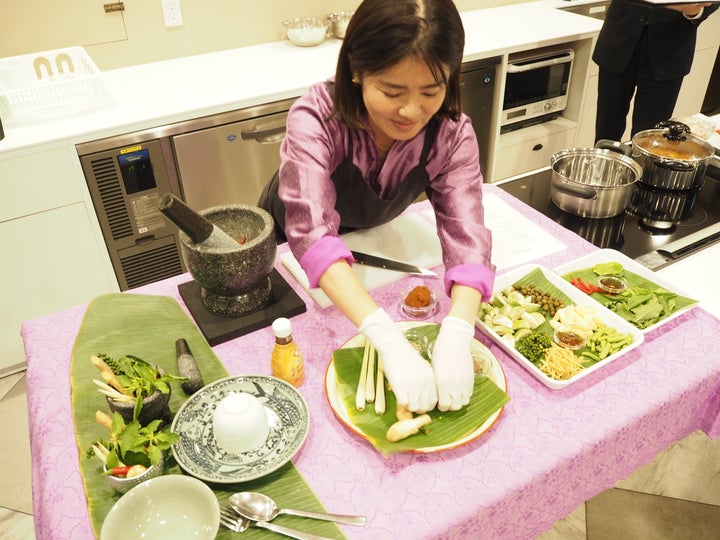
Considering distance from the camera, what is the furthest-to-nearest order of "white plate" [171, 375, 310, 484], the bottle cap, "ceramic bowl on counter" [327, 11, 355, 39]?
"ceramic bowl on counter" [327, 11, 355, 39], the bottle cap, "white plate" [171, 375, 310, 484]

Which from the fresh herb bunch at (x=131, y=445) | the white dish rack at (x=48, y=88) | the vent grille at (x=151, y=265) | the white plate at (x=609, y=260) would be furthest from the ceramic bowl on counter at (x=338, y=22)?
the fresh herb bunch at (x=131, y=445)

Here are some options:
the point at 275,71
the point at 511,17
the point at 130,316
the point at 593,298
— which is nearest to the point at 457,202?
the point at 593,298

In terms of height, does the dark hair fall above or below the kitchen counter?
above

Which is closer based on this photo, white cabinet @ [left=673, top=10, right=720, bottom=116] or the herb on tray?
the herb on tray

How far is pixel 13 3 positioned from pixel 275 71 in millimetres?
1019

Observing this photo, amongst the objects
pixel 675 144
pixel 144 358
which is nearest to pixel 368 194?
pixel 144 358

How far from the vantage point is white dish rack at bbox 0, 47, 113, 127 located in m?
2.09

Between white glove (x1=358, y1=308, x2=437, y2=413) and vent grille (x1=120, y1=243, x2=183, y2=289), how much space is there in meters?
1.62

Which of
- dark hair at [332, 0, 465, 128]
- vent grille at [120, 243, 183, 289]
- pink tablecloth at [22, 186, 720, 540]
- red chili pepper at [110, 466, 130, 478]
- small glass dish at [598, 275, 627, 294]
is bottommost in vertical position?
vent grille at [120, 243, 183, 289]

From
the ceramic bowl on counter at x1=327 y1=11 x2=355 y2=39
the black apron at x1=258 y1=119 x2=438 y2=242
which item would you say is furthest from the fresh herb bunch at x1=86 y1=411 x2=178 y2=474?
the ceramic bowl on counter at x1=327 y1=11 x2=355 y2=39

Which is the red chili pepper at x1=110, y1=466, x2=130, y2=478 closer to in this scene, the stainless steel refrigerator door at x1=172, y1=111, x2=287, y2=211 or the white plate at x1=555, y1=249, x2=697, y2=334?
the white plate at x1=555, y1=249, x2=697, y2=334

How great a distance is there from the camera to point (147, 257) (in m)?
2.42

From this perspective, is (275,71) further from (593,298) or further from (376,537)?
(376,537)

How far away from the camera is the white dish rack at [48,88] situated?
6.84 feet
